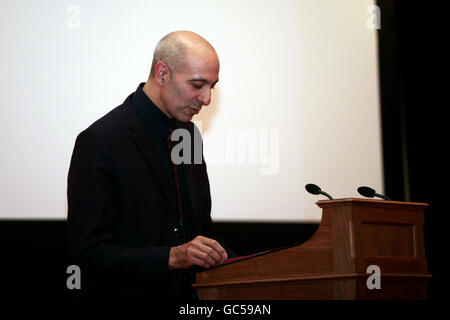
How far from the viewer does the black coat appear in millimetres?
2053

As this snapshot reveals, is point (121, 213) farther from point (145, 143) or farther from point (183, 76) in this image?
point (183, 76)

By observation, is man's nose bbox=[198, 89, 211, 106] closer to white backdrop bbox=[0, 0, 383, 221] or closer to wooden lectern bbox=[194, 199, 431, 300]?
wooden lectern bbox=[194, 199, 431, 300]

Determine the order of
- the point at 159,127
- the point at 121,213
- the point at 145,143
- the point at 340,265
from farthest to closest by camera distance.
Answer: the point at 159,127 → the point at 145,143 → the point at 121,213 → the point at 340,265

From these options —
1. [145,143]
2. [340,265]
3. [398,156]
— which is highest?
[398,156]

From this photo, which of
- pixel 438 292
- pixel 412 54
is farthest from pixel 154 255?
A: pixel 412 54

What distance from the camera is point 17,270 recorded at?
3.36m

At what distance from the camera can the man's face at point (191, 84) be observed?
2.42 meters

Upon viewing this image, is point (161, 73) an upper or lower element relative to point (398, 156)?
upper

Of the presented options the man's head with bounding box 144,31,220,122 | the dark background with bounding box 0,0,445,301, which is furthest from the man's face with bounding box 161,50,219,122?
the dark background with bounding box 0,0,445,301

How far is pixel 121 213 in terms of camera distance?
222cm

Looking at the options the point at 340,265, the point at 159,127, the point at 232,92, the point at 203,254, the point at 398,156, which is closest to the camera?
the point at 340,265

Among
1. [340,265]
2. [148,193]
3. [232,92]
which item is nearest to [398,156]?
[232,92]

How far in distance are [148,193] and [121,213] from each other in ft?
0.40

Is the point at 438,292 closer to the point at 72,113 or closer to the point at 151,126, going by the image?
the point at 151,126
